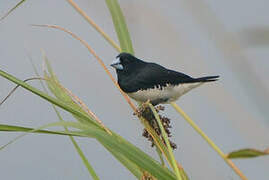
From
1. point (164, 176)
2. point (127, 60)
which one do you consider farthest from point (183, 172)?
point (127, 60)

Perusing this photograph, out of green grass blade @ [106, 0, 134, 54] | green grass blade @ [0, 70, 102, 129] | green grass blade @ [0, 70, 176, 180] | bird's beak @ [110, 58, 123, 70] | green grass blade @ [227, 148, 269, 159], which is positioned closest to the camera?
green grass blade @ [227, 148, 269, 159]

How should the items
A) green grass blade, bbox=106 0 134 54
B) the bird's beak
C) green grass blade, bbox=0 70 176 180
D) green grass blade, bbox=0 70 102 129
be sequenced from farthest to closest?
1. the bird's beak
2. green grass blade, bbox=106 0 134 54
3. green grass blade, bbox=0 70 102 129
4. green grass blade, bbox=0 70 176 180

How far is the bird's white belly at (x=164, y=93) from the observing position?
1503 mm

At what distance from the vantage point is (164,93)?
1.53 m

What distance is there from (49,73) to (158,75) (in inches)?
23.7

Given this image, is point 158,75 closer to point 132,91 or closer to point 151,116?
point 132,91

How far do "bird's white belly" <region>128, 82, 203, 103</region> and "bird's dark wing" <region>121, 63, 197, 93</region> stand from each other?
0.02 m

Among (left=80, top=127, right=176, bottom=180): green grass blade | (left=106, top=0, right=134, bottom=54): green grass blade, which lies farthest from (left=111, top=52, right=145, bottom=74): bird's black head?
(left=80, top=127, right=176, bottom=180): green grass blade

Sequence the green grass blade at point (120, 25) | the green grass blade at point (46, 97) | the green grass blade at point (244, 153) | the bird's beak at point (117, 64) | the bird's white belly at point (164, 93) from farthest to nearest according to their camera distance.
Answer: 1. the bird's beak at point (117, 64)
2. the bird's white belly at point (164, 93)
3. the green grass blade at point (120, 25)
4. the green grass blade at point (46, 97)
5. the green grass blade at point (244, 153)

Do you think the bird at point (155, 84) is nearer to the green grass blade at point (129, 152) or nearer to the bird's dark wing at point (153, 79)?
the bird's dark wing at point (153, 79)

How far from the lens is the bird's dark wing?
1.55 metres

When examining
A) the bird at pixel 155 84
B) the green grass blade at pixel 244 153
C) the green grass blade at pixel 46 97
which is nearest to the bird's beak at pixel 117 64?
the bird at pixel 155 84

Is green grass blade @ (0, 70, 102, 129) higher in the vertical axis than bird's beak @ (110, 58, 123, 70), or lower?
lower

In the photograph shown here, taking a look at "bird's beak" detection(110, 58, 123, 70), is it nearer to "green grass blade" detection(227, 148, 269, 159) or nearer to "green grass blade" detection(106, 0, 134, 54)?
"green grass blade" detection(106, 0, 134, 54)
